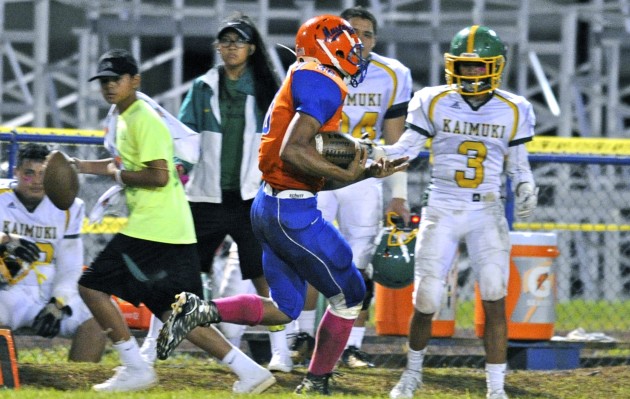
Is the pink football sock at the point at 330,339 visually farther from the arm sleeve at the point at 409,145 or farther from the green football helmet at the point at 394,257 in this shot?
the green football helmet at the point at 394,257

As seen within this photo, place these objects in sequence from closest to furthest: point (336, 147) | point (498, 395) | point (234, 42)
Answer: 1. point (336, 147)
2. point (498, 395)
3. point (234, 42)

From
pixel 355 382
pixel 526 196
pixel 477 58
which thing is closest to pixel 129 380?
pixel 355 382

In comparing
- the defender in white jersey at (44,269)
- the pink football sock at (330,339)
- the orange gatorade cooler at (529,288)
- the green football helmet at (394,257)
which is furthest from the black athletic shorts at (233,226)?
the orange gatorade cooler at (529,288)

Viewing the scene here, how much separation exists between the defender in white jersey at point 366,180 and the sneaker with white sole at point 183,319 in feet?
6.55

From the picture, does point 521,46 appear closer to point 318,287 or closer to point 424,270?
point 424,270

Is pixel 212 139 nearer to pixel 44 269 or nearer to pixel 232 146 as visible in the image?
pixel 232 146

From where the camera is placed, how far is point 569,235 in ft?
44.7

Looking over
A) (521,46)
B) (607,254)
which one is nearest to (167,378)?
(607,254)

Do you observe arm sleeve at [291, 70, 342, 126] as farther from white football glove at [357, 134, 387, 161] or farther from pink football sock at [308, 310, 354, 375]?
pink football sock at [308, 310, 354, 375]

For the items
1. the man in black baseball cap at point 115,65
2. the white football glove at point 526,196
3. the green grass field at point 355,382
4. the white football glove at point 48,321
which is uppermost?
the man in black baseball cap at point 115,65

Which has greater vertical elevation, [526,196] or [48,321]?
[526,196]

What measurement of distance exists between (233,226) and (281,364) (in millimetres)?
876

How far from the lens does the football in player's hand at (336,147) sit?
23.4ft

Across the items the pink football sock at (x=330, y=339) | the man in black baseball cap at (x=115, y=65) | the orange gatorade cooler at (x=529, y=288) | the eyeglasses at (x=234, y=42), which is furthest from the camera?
the orange gatorade cooler at (x=529, y=288)
